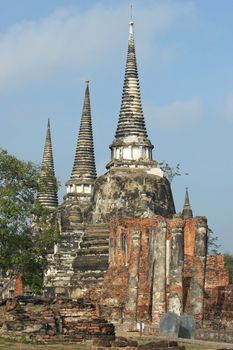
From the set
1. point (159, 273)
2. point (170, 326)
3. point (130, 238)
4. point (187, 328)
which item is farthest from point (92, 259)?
point (170, 326)

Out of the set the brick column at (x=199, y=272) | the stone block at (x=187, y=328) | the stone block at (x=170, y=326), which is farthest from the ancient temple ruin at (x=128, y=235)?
the stone block at (x=170, y=326)

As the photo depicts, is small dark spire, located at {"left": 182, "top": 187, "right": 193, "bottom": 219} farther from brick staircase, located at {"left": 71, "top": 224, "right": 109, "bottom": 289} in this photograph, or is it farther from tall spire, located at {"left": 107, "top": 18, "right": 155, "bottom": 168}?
brick staircase, located at {"left": 71, "top": 224, "right": 109, "bottom": 289}

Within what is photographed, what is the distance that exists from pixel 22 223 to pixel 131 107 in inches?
846

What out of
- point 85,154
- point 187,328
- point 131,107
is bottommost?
point 187,328

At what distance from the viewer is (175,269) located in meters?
28.2

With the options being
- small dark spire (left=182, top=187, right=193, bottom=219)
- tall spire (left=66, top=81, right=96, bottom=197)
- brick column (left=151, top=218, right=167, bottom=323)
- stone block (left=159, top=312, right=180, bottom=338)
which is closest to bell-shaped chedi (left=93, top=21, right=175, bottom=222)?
tall spire (left=66, top=81, right=96, bottom=197)

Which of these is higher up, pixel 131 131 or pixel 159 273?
pixel 131 131

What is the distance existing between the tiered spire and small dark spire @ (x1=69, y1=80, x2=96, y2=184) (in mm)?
5636

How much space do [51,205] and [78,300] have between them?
33.6 meters

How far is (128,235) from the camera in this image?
33.7 meters

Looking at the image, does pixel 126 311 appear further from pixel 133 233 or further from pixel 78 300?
pixel 78 300

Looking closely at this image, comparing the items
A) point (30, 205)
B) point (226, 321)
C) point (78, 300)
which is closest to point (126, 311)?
point (226, 321)

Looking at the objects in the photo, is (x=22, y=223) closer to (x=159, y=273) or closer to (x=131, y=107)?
(x=159, y=273)

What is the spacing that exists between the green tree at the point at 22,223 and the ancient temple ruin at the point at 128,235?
947 millimetres
